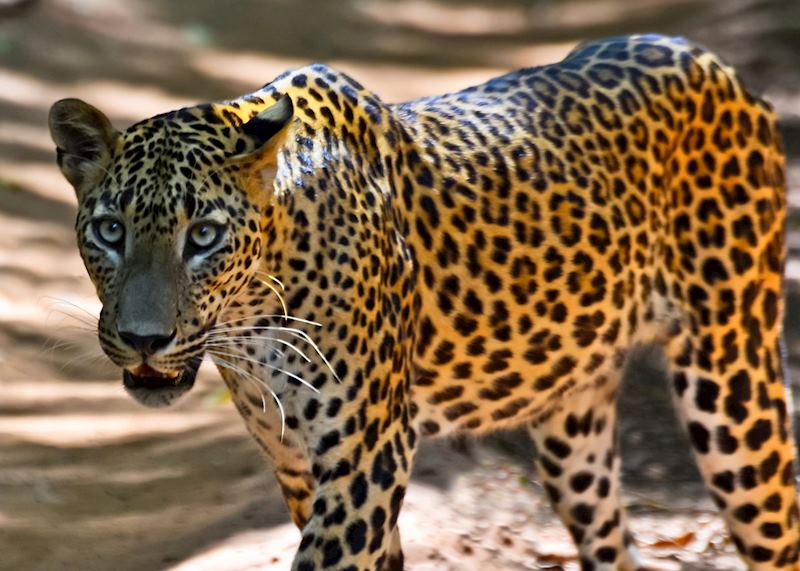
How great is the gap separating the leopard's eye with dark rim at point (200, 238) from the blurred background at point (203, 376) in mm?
488

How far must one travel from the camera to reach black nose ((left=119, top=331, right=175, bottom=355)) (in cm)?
461

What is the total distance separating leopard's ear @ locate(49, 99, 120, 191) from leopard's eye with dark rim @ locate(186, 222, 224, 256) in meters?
0.40

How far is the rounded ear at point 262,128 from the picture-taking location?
4930mm

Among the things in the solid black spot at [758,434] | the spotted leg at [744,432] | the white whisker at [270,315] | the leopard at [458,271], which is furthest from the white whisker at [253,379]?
the solid black spot at [758,434]

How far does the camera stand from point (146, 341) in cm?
462

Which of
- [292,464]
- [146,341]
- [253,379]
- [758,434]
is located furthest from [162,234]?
[758,434]

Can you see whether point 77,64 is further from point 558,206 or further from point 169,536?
point 558,206

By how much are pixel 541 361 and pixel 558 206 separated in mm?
642

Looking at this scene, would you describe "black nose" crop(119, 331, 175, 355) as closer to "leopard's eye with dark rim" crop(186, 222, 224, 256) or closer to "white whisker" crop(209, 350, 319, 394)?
"leopard's eye with dark rim" crop(186, 222, 224, 256)

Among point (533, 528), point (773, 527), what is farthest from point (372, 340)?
point (533, 528)

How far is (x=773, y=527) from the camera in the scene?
6.38 m

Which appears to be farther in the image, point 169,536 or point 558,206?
point 169,536

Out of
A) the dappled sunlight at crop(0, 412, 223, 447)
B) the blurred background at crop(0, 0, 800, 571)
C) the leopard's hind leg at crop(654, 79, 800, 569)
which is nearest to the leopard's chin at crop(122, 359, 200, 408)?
the blurred background at crop(0, 0, 800, 571)

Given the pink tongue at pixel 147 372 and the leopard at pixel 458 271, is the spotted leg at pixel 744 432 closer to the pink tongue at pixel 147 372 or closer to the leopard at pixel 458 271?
the leopard at pixel 458 271
